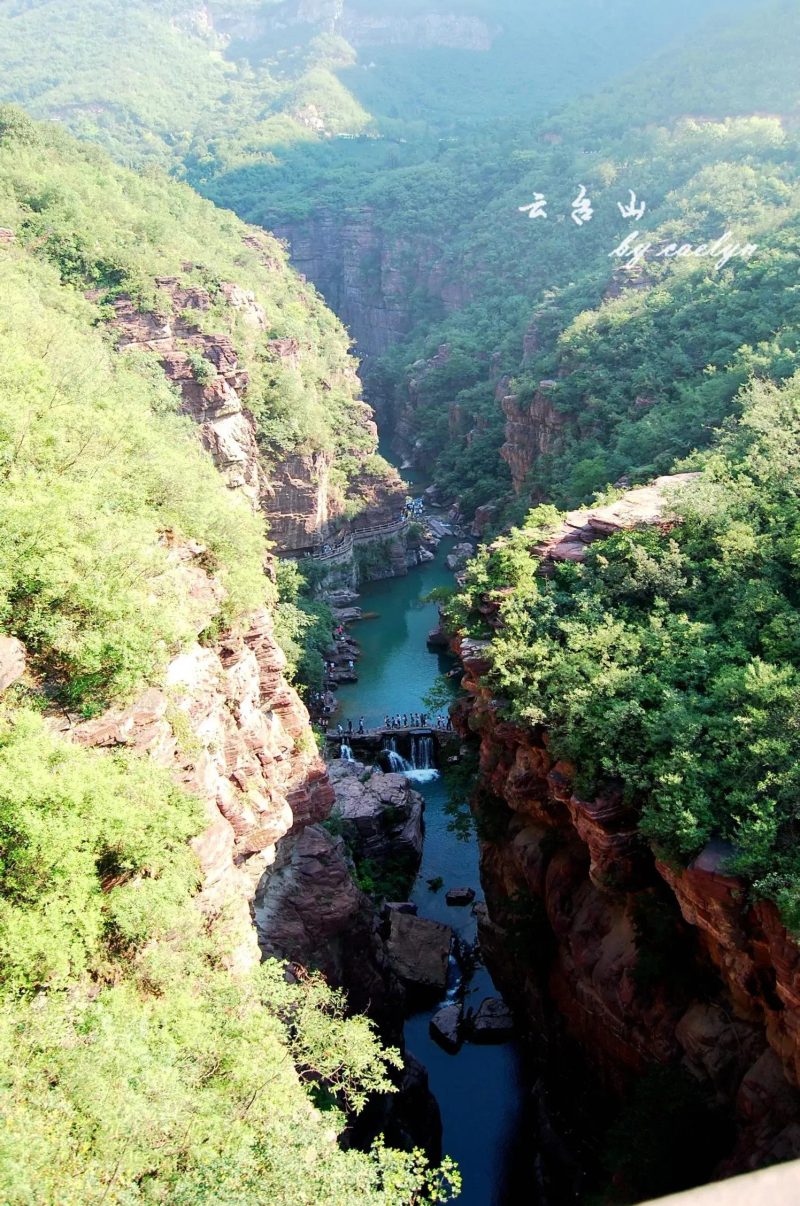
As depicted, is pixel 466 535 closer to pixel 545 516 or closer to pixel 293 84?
pixel 545 516

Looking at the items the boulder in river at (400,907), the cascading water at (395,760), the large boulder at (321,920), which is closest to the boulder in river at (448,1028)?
the large boulder at (321,920)

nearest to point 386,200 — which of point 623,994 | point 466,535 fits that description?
point 466,535

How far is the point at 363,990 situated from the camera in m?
19.2

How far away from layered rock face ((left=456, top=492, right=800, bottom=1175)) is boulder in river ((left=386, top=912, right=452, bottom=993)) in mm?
1927

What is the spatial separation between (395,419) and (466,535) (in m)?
28.1

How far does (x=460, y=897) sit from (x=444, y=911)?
70 centimetres

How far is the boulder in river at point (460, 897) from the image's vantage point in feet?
86.3

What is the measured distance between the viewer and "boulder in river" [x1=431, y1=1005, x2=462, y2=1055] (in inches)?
845

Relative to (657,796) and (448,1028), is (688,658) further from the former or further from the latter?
(448,1028)

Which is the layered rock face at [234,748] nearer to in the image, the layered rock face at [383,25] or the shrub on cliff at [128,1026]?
the shrub on cliff at [128,1026]

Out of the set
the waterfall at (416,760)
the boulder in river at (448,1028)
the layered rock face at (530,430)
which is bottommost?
the waterfall at (416,760)

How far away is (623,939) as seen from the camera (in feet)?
53.8

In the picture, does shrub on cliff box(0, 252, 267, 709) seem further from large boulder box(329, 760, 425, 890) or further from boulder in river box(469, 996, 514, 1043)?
boulder in river box(469, 996, 514, 1043)

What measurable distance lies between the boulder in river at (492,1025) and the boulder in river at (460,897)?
4.46 metres
